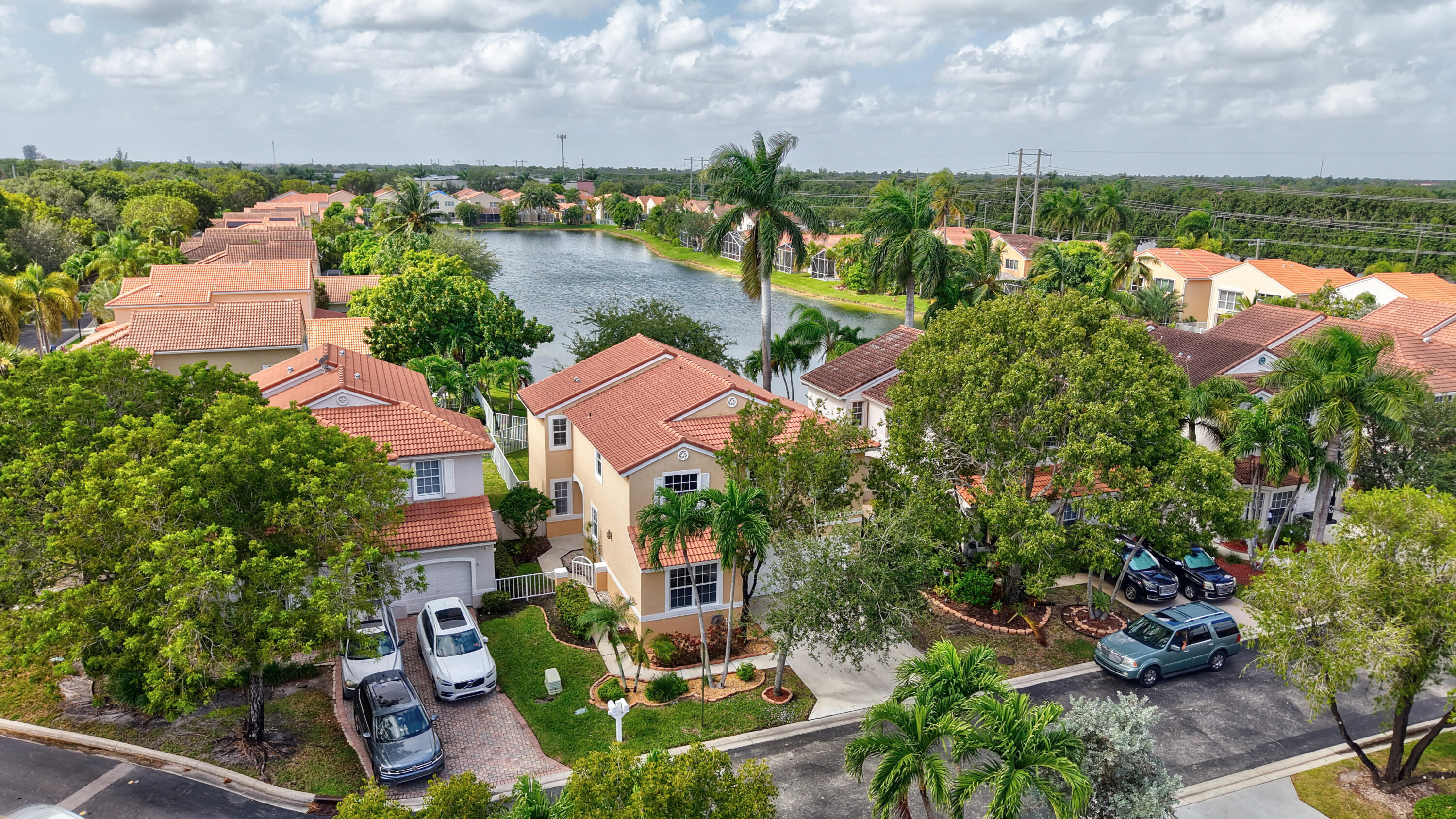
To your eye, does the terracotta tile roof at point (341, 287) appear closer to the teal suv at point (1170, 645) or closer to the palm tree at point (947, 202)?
the palm tree at point (947, 202)

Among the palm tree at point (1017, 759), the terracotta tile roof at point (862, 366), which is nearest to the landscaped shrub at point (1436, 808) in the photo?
the palm tree at point (1017, 759)

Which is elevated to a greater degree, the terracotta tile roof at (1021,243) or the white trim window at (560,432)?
the terracotta tile roof at (1021,243)

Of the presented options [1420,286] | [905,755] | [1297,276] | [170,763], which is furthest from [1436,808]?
[1297,276]

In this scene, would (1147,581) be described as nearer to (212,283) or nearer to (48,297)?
(212,283)

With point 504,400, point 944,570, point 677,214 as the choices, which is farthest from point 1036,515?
point 677,214

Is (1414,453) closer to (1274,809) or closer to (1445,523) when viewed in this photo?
(1445,523)
